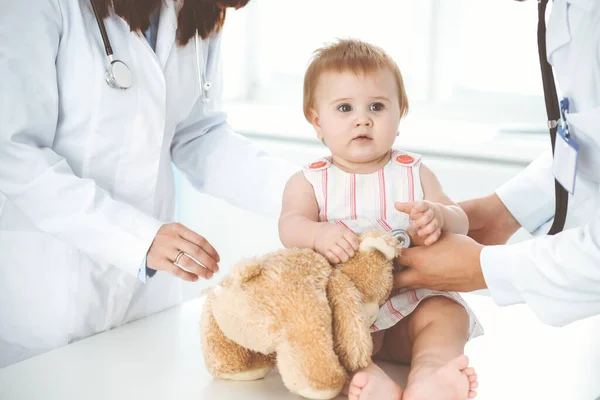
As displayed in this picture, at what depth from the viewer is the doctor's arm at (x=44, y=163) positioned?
1.32 m

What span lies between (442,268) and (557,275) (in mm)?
191

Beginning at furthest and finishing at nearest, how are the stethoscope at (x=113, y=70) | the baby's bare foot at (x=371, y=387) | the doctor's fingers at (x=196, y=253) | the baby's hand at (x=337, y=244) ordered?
the stethoscope at (x=113, y=70)
the doctor's fingers at (x=196, y=253)
the baby's hand at (x=337, y=244)
the baby's bare foot at (x=371, y=387)

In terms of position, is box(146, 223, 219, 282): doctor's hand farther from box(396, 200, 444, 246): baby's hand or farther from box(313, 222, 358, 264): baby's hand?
box(396, 200, 444, 246): baby's hand

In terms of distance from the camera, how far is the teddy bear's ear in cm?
120

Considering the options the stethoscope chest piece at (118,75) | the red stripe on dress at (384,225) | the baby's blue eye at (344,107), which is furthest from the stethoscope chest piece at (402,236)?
the stethoscope chest piece at (118,75)

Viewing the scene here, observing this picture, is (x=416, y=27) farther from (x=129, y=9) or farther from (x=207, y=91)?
(x=129, y=9)

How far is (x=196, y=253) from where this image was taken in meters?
1.30

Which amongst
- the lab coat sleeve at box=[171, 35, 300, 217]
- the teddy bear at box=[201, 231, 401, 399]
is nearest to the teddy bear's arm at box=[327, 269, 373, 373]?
the teddy bear at box=[201, 231, 401, 399]

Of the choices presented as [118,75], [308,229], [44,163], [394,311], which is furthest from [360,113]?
[44,163]

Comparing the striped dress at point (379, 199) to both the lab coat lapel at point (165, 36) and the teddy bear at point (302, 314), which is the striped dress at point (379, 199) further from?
the lab coat lapel at point (165, 36)

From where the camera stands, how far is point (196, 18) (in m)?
1.58

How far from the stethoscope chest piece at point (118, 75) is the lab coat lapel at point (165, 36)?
0.12 m

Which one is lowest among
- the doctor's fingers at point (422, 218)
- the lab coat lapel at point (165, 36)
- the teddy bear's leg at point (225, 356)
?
the teddy bear's leg at point (225, 356)

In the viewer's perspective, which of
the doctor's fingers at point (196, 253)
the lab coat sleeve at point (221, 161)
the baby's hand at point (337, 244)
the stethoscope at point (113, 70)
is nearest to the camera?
the baby's hand at point (337, 244)
